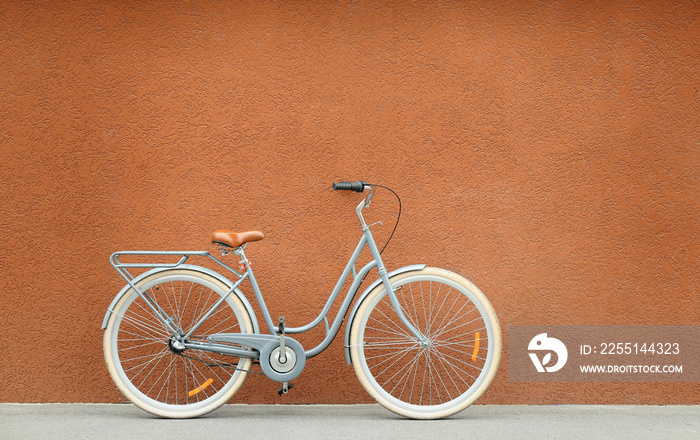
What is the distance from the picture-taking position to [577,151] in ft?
13.1

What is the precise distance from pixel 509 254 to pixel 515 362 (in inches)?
27.6

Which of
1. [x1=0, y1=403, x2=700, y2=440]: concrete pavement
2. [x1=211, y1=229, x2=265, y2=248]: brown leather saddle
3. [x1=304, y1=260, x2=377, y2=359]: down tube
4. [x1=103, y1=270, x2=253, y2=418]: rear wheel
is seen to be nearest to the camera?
[x1=0, y1=403, x2=700, y2=440]: concrete pavement

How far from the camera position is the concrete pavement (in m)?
3.31

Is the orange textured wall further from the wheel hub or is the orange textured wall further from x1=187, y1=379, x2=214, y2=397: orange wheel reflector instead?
the wheel hub

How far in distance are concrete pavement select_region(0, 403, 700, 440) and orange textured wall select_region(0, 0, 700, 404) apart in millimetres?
129

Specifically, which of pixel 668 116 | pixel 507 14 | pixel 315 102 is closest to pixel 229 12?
pixel 315 102

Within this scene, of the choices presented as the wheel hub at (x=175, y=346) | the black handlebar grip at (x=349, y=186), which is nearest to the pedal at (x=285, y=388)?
the wheel hub at (x=175, y=346)

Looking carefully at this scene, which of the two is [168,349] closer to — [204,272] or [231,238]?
[204,272]

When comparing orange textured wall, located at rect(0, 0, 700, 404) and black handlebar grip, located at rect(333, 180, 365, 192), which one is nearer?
black handlebar grip, located at rect(333, 180, 365, 192)

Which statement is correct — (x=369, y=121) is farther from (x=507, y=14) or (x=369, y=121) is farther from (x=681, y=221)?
(x=681, y=221)

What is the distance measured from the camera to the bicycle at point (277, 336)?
3.58m

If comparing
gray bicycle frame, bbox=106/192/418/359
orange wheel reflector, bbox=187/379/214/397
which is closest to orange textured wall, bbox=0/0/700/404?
gray bicycle frame, bbox=106/192/418/359

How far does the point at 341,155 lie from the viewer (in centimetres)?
399

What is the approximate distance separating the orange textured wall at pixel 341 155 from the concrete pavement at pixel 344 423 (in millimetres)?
129
